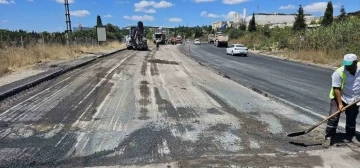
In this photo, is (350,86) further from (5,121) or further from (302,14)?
(302,14)

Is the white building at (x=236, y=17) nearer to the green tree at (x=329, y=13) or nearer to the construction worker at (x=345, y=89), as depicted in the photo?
the green tree at (x=329, y=13)

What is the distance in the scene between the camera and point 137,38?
140ft

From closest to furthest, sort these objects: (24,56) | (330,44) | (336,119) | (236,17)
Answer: (336,119) < (24,56) < (330,44) < (236,17)

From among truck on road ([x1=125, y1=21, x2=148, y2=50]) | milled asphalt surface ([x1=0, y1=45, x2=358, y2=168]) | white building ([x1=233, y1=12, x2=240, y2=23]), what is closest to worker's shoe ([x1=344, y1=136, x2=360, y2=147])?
milled asphalt surface ([x1=0, y1=45, x2=358, y2=168])

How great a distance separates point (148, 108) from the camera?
898cm

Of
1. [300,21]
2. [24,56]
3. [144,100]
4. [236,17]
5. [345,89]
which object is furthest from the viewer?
[236,17]

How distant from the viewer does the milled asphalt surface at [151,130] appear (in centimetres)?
544

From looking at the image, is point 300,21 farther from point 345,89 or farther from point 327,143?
point 327,143

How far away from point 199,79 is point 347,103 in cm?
941

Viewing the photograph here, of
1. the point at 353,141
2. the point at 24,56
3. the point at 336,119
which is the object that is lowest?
the point at 353,141

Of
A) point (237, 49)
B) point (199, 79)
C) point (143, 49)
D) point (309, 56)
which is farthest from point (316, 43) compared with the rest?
point (199, 79)

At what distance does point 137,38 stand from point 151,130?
36633 millimetres

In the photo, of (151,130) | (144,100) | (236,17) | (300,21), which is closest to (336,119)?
(151,130)

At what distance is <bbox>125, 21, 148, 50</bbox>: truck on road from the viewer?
41.9m
